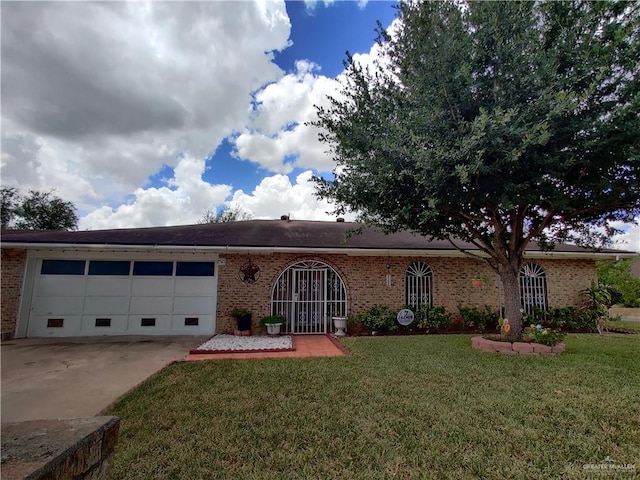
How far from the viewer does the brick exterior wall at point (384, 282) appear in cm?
1048

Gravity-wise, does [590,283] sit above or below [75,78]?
below

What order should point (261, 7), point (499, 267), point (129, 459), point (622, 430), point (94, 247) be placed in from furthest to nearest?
point (94, 247)
point (499, 267)
point (261, 7)
point (622, 430)
point (129, 459)

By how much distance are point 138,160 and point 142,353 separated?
777 centimetres

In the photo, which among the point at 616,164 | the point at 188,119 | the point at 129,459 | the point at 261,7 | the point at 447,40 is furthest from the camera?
the point at 188,119

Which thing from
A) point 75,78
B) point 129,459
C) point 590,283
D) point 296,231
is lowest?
point 129,459

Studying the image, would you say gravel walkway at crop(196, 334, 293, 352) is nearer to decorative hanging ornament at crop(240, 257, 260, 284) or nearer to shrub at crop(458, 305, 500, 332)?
decorative hanging ornament at crop(240, 257, 260, 284)

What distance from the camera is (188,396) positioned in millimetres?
4699

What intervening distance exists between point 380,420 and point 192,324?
8.14 metres

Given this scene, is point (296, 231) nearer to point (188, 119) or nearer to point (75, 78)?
point (188, 119)

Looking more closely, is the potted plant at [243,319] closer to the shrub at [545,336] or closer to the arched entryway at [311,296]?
the arched entryway at [311,296]

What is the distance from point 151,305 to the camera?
10.3 m

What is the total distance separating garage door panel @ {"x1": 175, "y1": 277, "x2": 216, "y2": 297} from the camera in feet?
34.3

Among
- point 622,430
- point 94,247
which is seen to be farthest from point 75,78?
point 622,430

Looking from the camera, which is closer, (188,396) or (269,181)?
(188,396)
